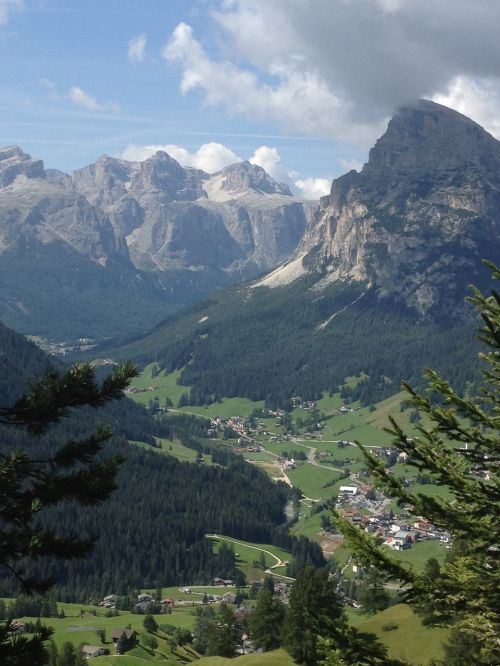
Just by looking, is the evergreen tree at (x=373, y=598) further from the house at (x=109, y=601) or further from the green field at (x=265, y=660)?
the house at (x=109, y=601)

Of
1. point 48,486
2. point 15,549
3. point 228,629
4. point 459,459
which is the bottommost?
point 228,629

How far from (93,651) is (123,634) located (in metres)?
5.92

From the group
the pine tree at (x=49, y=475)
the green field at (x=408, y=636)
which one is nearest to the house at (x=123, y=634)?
the green field at (x=408, y=636)

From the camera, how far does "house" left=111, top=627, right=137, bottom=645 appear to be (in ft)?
361

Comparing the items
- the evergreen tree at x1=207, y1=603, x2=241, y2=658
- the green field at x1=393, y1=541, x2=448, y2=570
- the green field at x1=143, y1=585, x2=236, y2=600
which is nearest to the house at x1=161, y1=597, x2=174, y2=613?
the green field at x1=143, y1=585, x2=236, y2=600

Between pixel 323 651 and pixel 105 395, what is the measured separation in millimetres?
8502

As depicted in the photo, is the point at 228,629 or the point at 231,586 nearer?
the point at 228,629

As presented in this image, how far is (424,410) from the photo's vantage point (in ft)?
60.8

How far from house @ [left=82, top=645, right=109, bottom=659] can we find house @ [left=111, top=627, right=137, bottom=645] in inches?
150

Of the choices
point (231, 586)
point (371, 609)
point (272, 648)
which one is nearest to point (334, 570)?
point (231, 586)

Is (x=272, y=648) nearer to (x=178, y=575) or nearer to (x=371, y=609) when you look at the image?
(x=371, y=609)

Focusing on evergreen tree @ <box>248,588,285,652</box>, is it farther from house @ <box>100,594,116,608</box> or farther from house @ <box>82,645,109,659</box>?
house @ <box>100,594,116,608</box>

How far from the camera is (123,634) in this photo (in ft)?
361

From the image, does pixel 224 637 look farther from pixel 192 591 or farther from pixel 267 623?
pixel 192 591
